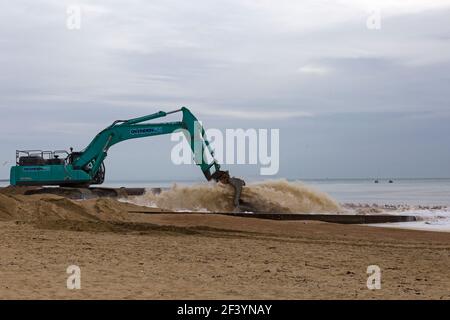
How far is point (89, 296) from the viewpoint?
920 cm

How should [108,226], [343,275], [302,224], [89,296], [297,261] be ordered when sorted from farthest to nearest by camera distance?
[302,224] < [108,226] < [297,261] < [343,275] < [89,296]

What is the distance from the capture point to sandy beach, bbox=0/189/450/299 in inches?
398

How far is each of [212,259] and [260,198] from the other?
739 inches

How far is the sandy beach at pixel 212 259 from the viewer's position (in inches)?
398

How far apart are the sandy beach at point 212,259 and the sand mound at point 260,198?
8.85 m

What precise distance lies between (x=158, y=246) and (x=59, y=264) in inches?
144
